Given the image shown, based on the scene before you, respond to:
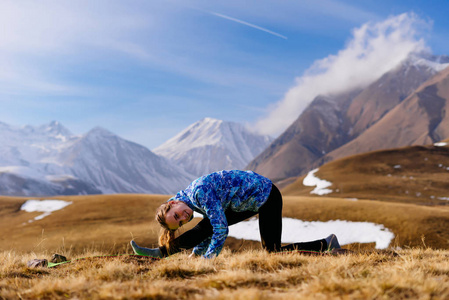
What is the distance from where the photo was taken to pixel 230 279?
153 inches

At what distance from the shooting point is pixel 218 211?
5.57 metres

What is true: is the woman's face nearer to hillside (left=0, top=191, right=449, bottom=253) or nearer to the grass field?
the grass field

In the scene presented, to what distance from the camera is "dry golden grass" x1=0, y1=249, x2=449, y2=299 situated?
131 inches

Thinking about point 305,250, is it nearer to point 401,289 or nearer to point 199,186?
point 199,186

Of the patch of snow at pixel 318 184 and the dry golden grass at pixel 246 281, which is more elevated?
the dry golden grass at pixel 246 281

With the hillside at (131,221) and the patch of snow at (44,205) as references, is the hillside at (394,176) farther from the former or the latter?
the patch of snow at (44,205)

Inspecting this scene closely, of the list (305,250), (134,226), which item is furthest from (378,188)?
(305,250)

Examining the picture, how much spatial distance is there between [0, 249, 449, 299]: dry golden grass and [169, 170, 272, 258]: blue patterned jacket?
0.51m

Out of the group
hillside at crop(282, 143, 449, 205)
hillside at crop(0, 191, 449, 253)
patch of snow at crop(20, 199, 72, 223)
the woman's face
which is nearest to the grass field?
hillside at crop(0, 191, 449, 253)

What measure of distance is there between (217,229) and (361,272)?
2.26 metres

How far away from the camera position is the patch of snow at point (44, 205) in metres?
51.5

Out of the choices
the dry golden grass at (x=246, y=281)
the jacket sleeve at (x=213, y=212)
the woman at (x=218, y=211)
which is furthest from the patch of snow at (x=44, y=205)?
the dry golden grass at (x=246, y=281)

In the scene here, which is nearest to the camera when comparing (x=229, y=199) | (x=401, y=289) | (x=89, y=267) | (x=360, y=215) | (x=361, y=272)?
(x=401, y=289)

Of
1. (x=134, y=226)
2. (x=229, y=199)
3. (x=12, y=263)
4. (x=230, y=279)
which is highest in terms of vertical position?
(x=229, y=199)
